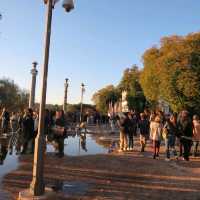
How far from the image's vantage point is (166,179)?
36.3ft

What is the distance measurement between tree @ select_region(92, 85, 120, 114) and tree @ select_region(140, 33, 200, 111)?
53.3 m

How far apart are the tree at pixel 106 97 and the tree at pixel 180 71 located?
53.3 meters

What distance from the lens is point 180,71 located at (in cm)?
4550

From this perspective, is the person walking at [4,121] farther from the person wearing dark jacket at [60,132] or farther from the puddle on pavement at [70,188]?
the puddle on pavement at [70,188]

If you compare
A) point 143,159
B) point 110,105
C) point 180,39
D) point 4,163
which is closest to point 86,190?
point 4,163

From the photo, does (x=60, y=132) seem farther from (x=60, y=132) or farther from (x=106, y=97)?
(x=106, y=97)

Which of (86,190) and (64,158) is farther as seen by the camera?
(64,158)

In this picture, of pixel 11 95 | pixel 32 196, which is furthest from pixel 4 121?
pixel 11 95

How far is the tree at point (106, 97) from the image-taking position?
104 meters

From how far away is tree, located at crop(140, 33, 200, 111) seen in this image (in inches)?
1746

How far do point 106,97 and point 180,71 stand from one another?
58.4 metres

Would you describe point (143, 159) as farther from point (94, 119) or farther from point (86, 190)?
point (94, 119)

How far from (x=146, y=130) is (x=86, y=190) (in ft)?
29.0

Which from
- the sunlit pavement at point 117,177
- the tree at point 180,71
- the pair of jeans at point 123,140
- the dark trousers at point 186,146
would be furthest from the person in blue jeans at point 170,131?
the tree at point 180,71
